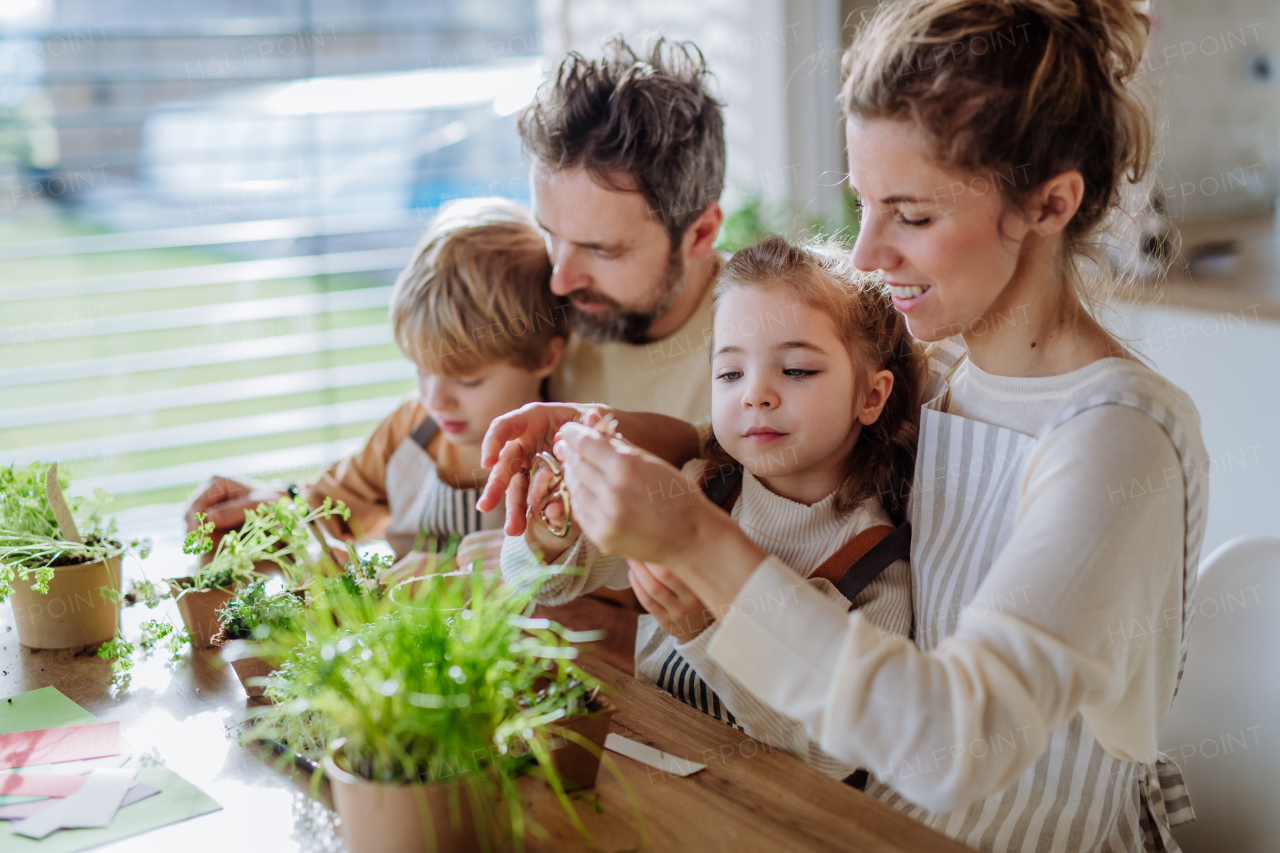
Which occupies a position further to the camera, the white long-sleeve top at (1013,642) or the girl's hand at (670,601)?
the girl's hand at (670,601)

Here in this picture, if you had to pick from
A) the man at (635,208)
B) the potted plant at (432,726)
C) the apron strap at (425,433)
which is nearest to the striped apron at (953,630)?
the potted plant at (432,726)

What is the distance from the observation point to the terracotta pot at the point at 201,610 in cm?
139

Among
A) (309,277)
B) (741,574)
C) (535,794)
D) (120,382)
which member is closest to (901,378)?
(741,574)

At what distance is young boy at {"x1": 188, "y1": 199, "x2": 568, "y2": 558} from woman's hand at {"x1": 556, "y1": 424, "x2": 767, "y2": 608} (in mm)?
889

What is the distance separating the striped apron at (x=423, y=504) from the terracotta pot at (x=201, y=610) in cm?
47

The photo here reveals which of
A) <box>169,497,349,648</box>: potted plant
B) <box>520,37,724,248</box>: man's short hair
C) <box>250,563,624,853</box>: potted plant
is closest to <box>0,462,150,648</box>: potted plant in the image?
<box>169,497,349,648</box>: potted plant

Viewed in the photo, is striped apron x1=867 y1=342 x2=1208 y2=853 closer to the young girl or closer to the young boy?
the young girl

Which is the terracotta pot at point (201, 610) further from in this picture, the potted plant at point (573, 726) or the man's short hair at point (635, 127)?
the man's short hair at point (635, 127)

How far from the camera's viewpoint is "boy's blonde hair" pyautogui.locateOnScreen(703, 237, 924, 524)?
4.29 feet

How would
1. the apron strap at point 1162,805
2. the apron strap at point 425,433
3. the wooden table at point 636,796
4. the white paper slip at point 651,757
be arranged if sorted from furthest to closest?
the apron strap at point 425,433 < the apron strap at point 1162,805 < the white paper slip at point 651,757 < the wooden table at point 636,796

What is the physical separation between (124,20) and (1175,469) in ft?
11.4

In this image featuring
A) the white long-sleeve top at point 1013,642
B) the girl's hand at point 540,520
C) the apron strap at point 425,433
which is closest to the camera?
the white long-sleeve top at point 1013,642

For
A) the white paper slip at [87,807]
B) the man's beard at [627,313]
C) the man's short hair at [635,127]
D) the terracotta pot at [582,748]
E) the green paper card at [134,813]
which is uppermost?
the man's short hair at [635,127]

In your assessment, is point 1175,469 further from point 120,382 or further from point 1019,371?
point 120,382
